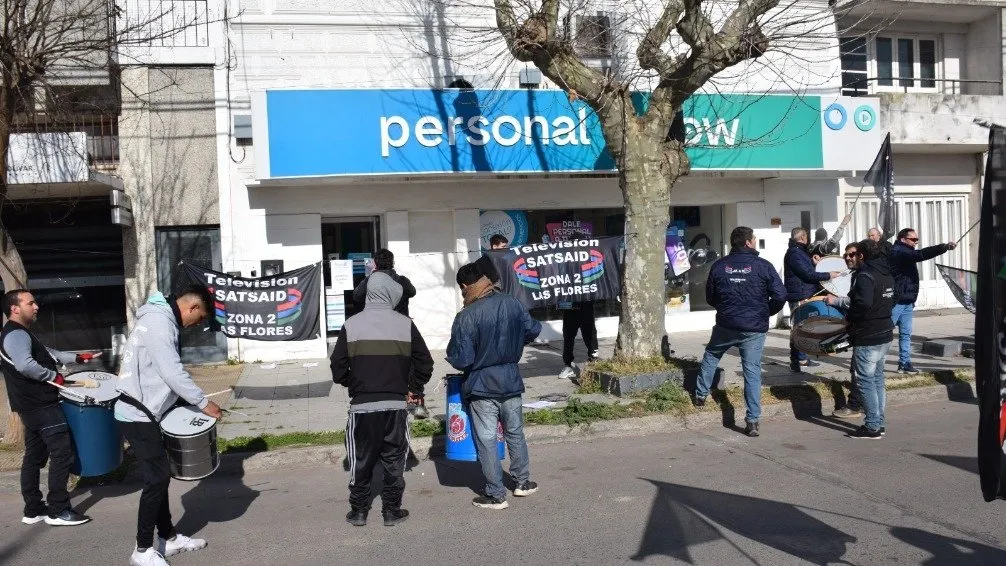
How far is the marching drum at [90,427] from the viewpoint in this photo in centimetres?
633

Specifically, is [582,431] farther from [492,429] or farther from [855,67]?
[855,67]

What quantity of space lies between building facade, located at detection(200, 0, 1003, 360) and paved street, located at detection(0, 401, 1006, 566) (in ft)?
18.7

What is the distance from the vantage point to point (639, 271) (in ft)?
31.2

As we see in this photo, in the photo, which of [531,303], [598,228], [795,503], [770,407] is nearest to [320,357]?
[531,303]

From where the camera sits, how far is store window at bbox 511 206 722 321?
14.2 meters

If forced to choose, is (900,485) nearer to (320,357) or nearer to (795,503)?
(795,503)

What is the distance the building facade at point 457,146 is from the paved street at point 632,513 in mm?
5713

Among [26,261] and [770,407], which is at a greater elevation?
[26,261]

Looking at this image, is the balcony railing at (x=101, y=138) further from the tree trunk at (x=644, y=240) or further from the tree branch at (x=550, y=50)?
Answer: the tree trunk at (x=644, y=240)

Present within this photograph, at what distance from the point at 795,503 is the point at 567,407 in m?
2.98

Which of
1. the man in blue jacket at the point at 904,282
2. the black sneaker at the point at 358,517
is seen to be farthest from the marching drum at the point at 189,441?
the man in blue jacket at the point at 904,282

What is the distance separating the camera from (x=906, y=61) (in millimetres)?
16844

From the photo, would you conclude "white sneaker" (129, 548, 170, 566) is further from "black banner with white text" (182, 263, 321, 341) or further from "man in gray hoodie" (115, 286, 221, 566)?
"black banner with white text" (182, 263, 321, 341)

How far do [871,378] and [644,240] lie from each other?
274 cm
